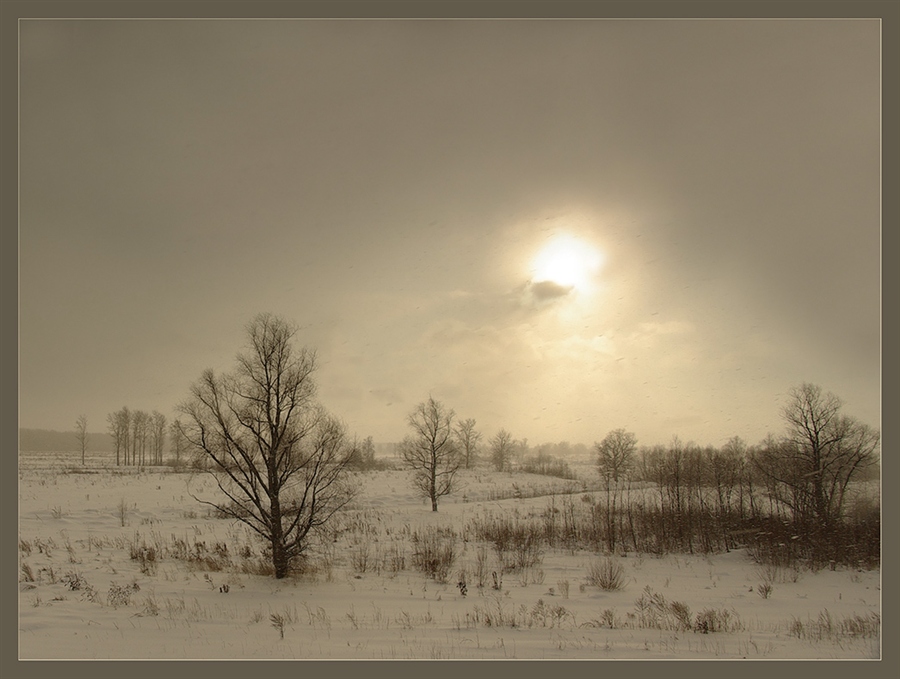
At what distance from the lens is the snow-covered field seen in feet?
26.7

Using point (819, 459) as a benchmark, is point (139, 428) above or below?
below

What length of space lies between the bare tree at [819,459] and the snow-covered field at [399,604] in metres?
2.52

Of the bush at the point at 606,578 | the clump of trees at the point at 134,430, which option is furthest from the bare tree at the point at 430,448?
the clump of trees at the point at 134,430

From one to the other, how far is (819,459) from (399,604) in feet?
49.5

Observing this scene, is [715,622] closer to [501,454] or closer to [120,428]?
[501,454]

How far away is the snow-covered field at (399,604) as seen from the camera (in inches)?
321

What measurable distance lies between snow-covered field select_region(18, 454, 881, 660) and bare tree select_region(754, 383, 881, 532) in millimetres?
2518

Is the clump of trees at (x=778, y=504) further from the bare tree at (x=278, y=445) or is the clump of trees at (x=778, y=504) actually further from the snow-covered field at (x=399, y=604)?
the bare tree at (x=278, y=445)

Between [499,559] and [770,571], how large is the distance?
306 inches

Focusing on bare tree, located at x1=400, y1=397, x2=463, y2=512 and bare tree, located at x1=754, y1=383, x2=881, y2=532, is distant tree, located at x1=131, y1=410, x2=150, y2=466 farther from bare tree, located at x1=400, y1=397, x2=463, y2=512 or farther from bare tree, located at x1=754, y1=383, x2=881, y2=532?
bare tree, located at x1=754, y1=383, x2=881, y2=532

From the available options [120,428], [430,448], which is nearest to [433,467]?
[430,448]

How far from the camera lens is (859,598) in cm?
1196

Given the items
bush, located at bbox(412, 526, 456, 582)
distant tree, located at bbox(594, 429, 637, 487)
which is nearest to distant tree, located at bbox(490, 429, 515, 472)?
distant tree, located at bbox(594, 429, 637, 487)

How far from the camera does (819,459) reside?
16781 mm
